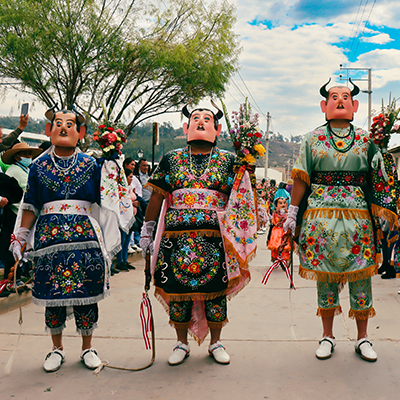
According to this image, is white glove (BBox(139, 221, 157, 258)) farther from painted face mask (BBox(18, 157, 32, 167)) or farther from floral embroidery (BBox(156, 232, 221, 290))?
painted face mask (BBox(18, 157, 32, 167))

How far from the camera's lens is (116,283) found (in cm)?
616

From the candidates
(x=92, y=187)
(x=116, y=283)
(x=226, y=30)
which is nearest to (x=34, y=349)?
(x=92, y=187)

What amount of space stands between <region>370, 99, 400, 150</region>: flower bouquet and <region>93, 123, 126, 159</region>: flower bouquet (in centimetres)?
202

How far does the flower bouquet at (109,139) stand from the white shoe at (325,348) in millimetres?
2208

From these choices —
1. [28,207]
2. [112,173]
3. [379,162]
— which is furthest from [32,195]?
[379,162]

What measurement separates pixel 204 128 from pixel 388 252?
4.19 meters

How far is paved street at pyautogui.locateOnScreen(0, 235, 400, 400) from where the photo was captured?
9.04ft

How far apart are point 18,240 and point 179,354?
1503mm

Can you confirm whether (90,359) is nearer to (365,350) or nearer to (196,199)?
(196,199)

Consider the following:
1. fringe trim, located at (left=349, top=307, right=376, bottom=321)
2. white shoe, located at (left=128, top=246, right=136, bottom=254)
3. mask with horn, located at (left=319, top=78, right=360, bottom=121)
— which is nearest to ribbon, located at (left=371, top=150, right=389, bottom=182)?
mask with horn, located at (left=319, top=78, right=360, bottom=121)

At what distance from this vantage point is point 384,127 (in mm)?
3293

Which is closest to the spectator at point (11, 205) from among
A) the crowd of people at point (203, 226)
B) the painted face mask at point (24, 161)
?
the painted face mask at point (24, 161)

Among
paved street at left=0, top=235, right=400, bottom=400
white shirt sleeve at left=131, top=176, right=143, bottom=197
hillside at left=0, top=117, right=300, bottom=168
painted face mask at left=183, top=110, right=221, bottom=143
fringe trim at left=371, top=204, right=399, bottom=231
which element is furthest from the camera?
hillside at left=0, top=117, right=300, bottom=168

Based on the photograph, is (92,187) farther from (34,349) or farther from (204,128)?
(34,349)
